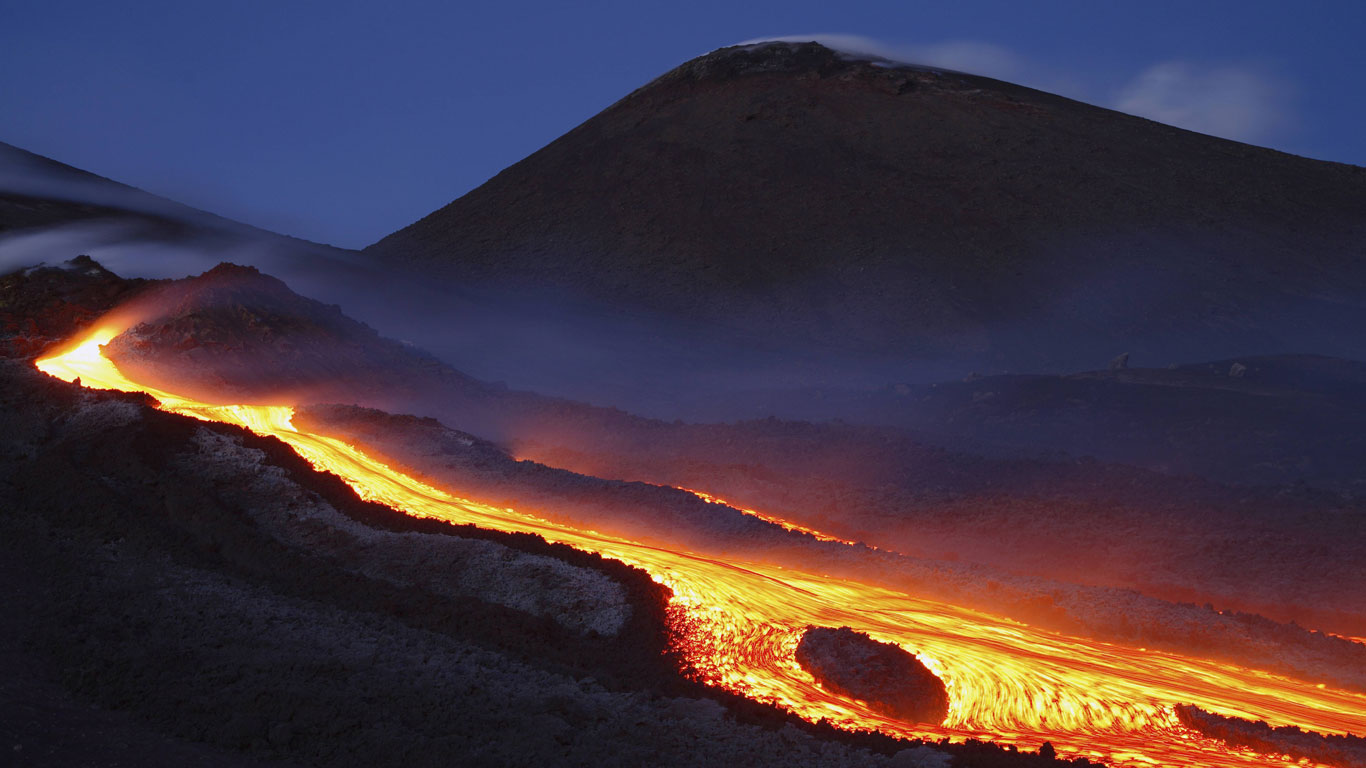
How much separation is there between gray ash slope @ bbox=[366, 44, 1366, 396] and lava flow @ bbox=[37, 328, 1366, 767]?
81.2 feet

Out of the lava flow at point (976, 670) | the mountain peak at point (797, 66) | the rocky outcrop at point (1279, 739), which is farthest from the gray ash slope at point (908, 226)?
the rocky outcrop at point (1279, 739)

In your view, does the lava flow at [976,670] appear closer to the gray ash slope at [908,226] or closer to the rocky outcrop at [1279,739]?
the rocky outcrop at [1279,739]

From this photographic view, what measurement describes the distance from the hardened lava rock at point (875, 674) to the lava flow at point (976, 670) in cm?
11

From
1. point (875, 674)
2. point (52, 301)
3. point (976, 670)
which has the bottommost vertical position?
point (875, 674)

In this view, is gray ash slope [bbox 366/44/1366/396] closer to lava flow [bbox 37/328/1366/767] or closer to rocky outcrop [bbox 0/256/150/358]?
rocky outcrop [bbox 0/256/150/358]

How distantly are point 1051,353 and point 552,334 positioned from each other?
1702 centimetres

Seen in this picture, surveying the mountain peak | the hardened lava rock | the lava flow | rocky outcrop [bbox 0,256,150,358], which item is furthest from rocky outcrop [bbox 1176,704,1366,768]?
the mountain peak

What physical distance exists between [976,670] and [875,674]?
3.34 ft

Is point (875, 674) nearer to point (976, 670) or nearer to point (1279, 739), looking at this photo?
point (976, 670)

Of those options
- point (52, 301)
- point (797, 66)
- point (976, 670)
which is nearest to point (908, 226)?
point (797, 66)

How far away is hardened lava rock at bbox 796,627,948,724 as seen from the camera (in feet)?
27.3

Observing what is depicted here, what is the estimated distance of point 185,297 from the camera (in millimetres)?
19625

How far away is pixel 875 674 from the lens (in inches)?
338

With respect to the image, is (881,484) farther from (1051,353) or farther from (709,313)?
(709,313)
